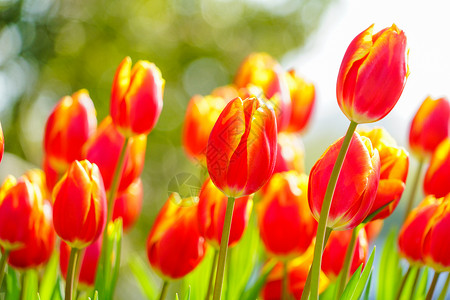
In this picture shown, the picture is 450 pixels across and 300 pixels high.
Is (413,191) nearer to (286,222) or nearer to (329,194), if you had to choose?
(286,222)

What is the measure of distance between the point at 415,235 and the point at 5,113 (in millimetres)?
3631

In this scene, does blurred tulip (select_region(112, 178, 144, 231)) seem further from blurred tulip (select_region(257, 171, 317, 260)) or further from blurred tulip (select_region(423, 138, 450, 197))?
blurred tulip (select_region(423, 138, 450, 197))

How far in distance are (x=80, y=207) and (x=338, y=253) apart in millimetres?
255

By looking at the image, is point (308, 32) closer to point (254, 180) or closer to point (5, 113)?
point (5, 113)

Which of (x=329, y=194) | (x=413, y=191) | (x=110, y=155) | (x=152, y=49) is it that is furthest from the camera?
(x=152, y=49)

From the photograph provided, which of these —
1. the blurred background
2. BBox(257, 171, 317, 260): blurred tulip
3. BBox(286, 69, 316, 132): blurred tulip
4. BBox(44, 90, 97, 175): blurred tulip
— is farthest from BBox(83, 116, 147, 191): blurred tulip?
the blurred background

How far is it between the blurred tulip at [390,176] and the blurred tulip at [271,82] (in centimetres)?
13

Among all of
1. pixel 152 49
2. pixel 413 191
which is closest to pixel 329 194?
pixel 413 191

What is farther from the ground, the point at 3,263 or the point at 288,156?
the point at 288,156

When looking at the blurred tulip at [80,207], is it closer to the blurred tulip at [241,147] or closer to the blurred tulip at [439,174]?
the blurred tulip at [241,147]

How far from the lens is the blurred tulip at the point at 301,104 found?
744 mm

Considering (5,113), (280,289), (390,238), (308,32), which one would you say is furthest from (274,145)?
(308,32)

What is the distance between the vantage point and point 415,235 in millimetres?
507

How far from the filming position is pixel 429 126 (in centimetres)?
65
